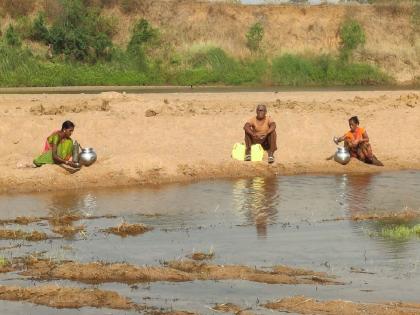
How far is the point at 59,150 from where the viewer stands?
1401cm

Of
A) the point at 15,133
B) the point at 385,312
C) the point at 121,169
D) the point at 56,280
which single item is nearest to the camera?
the point at 385,312

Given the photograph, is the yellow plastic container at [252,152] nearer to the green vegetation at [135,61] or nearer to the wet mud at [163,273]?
the wet mud at [163,273]

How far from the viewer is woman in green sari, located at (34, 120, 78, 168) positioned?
45.5ft

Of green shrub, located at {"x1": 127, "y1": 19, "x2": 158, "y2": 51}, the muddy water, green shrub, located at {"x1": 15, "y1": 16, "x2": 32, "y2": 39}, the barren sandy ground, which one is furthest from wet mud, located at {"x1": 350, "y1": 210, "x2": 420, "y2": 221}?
green shrub, located at {"x1": 15, "y1": 16, "x2": 32, "y2": 39}

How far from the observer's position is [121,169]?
1418cm

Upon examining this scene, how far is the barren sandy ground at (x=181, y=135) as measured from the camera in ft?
46.6

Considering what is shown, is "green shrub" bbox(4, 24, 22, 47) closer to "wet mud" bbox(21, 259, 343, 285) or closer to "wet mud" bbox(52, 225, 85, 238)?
"wet mud" bbox(52, 225, 85, 238)

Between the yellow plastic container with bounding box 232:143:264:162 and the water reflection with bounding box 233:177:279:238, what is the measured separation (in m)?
0.62

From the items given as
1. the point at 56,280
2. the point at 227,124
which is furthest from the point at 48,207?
the point at 227,124

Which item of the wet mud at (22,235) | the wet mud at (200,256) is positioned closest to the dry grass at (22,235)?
the wet mud at (22,235)

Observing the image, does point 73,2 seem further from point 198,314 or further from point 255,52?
point 198,314

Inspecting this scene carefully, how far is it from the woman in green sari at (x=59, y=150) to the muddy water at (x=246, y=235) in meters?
0.86

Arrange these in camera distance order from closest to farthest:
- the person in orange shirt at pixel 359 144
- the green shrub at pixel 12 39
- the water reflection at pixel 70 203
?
1. the water reflection at pixel 70 203
2. the person in orange shirt at pixel 359 144
3. the green shrub at pixel 12 39

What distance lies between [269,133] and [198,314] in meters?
8.36
